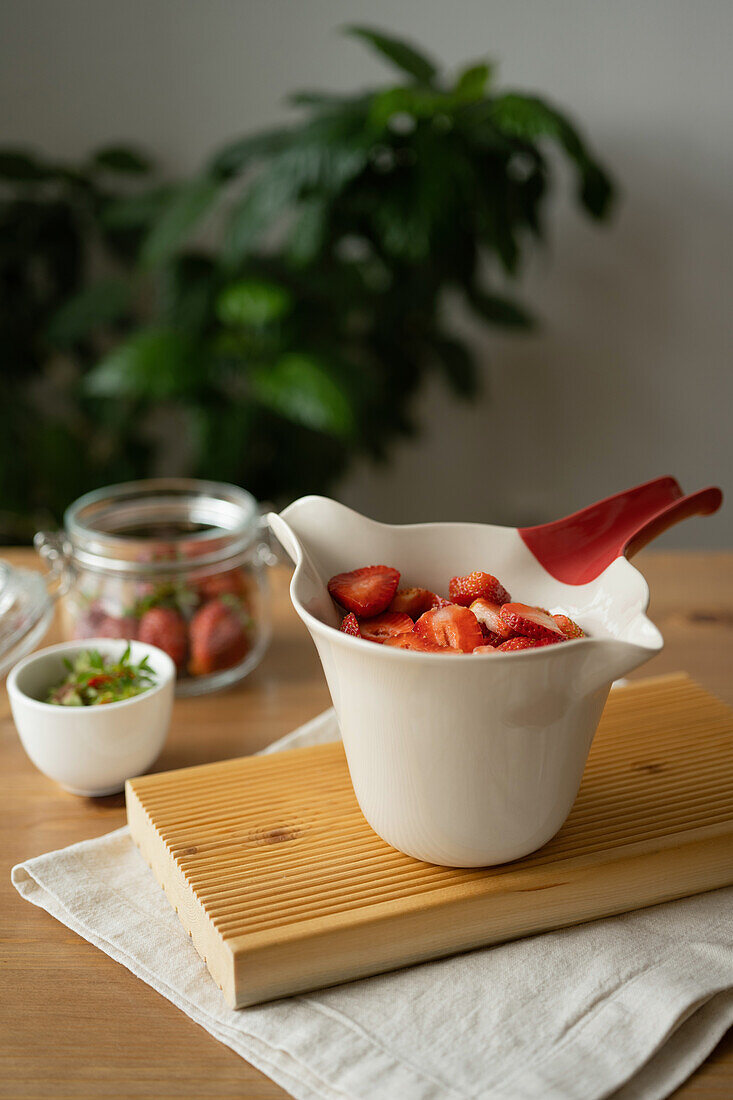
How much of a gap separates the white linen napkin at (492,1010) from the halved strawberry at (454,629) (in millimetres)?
191

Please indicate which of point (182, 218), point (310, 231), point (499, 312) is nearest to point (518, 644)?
point (310, 231)

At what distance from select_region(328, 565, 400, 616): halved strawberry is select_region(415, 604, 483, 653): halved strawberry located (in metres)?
0.04

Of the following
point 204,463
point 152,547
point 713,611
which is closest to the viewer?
point 152,547

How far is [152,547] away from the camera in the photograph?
990 mm

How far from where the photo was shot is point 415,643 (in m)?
0.65

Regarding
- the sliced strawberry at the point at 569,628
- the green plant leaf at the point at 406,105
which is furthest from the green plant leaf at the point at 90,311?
the sliced strawberry at the point at 569,628

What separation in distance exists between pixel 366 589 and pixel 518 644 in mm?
120

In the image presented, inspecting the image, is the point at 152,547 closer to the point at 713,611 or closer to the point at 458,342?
the point at 713,611

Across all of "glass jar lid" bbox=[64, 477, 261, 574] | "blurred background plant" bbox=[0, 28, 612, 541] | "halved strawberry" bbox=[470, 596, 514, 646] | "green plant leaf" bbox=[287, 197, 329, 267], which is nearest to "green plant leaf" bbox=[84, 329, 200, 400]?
"blurred background plant" bbox=[0, 28, 612, 541]

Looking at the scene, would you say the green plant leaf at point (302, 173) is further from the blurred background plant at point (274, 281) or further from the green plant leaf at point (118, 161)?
the green plant leaf at point (118, 161)

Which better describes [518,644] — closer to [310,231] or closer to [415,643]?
[415,643]

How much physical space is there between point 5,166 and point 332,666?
199cm

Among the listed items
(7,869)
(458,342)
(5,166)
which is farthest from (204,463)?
(7,869)

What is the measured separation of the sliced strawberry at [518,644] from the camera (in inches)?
25.1
